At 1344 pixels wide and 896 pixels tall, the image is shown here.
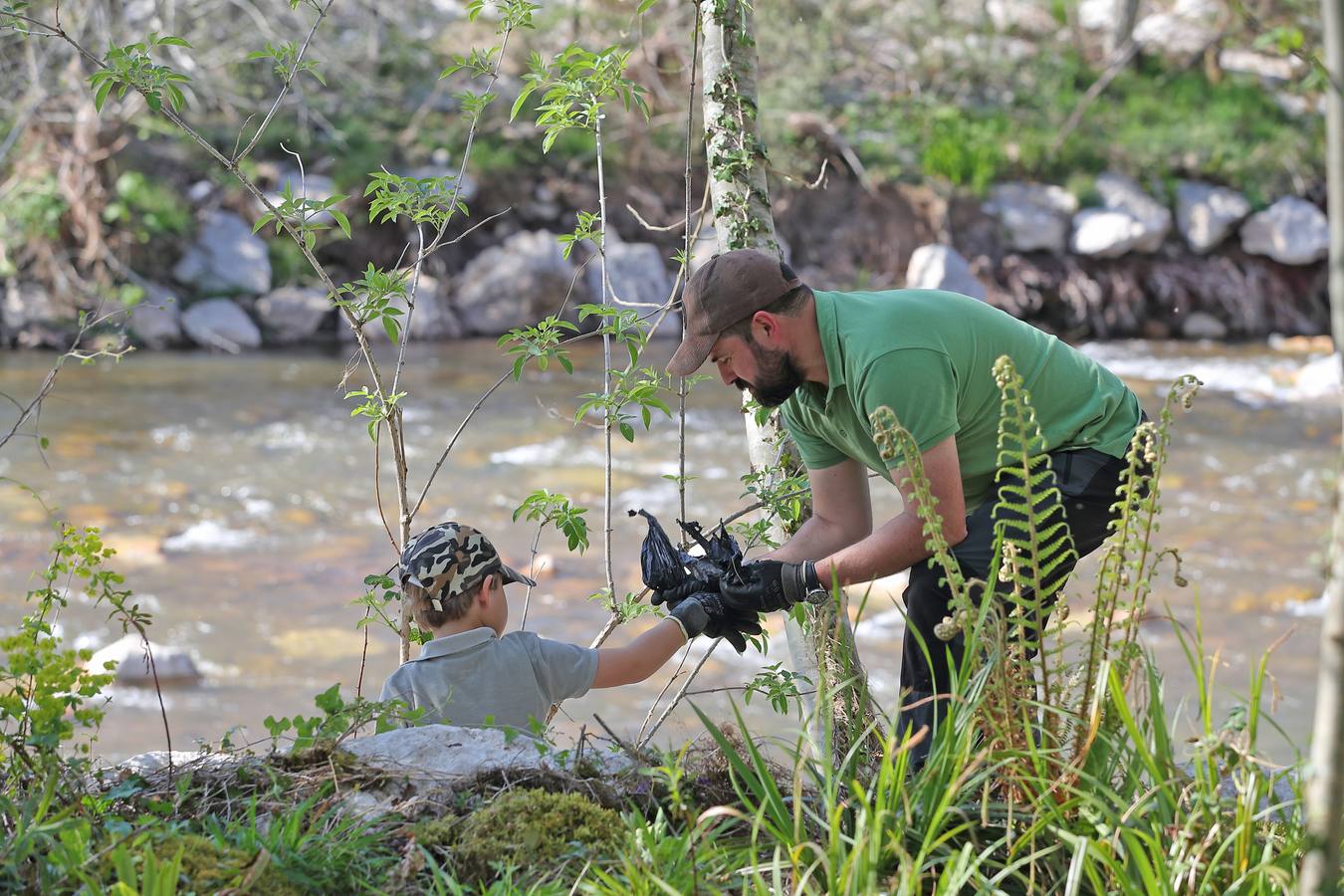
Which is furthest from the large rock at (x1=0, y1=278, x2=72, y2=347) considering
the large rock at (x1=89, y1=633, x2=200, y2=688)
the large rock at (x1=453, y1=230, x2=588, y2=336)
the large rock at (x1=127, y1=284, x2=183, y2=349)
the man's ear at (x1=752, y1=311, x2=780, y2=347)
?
the man's ear at (x1=752, y1=311, x2=780, y2=347)

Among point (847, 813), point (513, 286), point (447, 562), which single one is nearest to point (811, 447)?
point (447, 562)

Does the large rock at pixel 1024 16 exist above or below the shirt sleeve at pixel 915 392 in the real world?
above

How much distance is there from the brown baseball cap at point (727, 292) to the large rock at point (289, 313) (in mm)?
11207

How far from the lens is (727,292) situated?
9.29 ft

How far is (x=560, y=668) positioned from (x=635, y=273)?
11.2 metres

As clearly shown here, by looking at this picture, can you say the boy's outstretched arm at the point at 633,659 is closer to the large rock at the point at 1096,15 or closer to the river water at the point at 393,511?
the river water at the point at 393,511

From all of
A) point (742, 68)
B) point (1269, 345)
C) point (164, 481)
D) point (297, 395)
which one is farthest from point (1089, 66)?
point (742, 68)

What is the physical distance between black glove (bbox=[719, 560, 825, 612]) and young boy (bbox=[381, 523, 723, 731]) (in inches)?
7.2

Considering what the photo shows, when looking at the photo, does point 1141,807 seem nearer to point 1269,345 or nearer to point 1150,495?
point 1150,495

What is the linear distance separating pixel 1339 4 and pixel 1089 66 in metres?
18.1

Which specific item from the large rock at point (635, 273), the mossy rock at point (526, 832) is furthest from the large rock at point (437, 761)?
the large rock at point (635, 273)

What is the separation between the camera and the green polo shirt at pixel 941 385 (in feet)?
8.93

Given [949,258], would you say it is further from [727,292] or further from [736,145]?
[727,292]

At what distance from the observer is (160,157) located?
1376 centimetres
